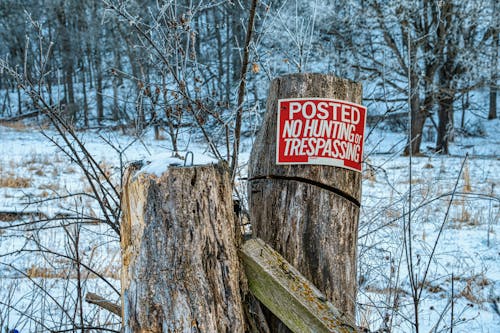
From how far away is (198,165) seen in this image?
134cm

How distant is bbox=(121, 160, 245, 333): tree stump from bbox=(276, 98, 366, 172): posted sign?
33cm

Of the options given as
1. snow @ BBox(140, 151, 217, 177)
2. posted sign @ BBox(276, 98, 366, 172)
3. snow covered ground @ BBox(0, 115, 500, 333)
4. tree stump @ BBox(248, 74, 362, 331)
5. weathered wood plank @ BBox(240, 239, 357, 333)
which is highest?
posted sign @ BBox(276, 98, 366, 172)

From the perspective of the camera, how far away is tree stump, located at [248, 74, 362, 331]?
154cm

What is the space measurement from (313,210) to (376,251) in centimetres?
230

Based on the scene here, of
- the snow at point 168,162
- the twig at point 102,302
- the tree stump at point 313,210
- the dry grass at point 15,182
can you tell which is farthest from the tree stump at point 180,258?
the dry grass at point 15,182

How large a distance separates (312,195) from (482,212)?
466 cm

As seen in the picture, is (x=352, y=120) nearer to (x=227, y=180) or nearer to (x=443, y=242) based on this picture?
Result: (x=227, y=180)

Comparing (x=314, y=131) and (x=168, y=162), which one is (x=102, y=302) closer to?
(x=168, y=162)

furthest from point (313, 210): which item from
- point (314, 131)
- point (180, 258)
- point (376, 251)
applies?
point (376, 251)

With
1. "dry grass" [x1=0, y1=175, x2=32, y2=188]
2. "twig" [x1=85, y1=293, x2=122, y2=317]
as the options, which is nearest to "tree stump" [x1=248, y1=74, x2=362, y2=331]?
"twig" [x1=85, y1=293, x2=122, y2=317]

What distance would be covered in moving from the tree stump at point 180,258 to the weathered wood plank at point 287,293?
0.27 feet

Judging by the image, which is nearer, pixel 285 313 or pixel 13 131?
pixel 285 313

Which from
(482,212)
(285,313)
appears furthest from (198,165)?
(482,212)

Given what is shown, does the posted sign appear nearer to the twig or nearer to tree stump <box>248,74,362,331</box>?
tree stump <box>248,74,362,331</box>
